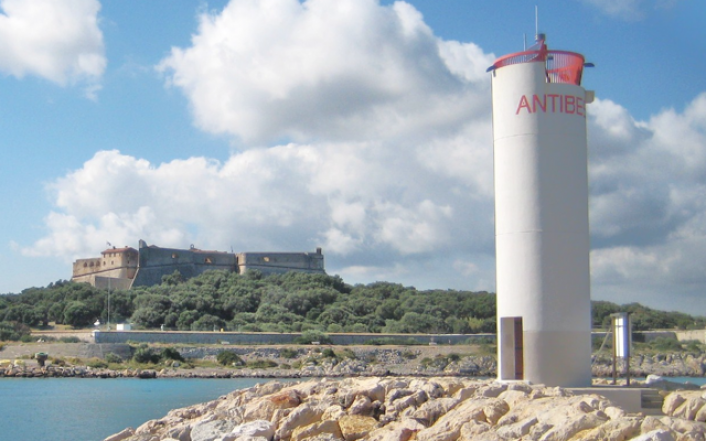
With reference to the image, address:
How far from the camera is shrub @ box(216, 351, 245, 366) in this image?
53094mm

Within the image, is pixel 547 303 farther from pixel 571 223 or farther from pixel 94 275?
pixel 94 275

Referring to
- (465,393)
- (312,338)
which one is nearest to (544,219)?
(465,393)

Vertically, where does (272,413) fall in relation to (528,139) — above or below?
below

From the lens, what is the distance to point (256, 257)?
300ft

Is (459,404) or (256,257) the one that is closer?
(459,404)

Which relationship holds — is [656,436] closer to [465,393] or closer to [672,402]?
[465,393]

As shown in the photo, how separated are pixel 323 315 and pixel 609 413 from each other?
206ft

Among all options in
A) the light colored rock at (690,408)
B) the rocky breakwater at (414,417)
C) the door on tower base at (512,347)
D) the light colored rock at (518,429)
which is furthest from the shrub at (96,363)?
the light colored rock at (518,429)

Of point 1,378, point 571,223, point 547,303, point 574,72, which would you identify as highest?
point 574,72

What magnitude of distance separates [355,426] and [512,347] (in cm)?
343

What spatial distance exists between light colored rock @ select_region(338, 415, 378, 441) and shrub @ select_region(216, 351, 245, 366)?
4344 centimetres

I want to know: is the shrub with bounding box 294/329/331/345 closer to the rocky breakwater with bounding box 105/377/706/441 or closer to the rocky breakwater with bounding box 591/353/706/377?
the rocky breakwater with bounding box 591/353/706/377

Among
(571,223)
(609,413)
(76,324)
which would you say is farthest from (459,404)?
(76,324)

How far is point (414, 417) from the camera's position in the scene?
33.3 ft
